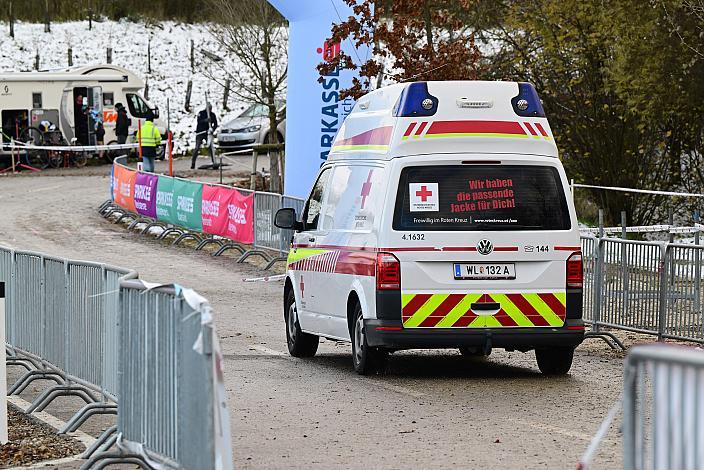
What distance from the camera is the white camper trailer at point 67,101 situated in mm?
46250

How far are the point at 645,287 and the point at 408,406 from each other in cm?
497

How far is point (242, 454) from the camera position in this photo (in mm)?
9211

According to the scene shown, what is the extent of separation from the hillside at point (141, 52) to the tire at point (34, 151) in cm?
1129

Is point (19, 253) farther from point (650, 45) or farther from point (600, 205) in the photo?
point (600, 205)

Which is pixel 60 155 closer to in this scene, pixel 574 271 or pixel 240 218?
pixel 240 218

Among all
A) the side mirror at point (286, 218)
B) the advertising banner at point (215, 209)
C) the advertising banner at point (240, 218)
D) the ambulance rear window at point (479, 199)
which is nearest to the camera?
the ambulance rear window at point (479, 199)

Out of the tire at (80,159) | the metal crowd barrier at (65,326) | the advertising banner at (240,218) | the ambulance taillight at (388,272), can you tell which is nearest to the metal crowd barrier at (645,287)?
the ambulance taillight at (388,272)

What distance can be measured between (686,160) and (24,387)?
2069cm

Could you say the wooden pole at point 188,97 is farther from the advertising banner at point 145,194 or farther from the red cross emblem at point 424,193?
the red cross emblem at point 424,193

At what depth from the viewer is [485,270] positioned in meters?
12.1

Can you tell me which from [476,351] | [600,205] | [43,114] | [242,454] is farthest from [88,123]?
[242,454]

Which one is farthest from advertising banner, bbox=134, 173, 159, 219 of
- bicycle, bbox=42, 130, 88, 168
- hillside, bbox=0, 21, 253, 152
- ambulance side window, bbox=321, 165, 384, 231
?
hillside, bbox=0, 21, 253, 152

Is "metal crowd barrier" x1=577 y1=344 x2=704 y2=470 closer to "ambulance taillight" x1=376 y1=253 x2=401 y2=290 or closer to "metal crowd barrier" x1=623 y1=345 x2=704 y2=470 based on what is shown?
→ "metal crowd barrier" x1=623 y1=345 x2=704 y2=470

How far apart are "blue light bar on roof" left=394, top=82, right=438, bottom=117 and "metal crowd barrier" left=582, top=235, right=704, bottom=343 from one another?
3.64 m
